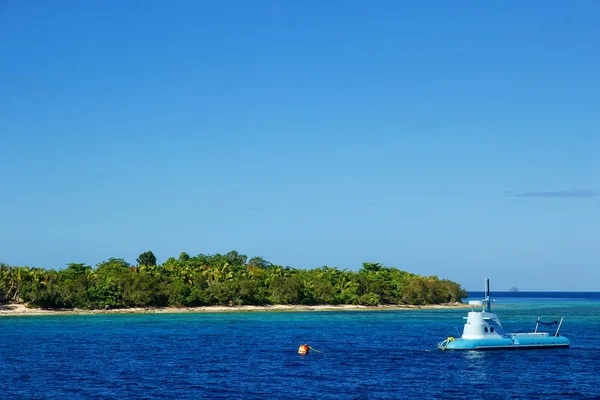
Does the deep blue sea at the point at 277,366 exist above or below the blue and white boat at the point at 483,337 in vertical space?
below

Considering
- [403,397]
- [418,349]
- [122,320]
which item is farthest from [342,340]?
[122,320]

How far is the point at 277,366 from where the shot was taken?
79.5 metres

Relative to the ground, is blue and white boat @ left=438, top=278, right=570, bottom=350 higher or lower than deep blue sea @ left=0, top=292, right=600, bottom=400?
higher

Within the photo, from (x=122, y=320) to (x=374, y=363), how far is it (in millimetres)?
88517

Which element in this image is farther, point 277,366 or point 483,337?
point 483,337

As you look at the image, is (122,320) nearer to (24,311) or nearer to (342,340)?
(24,311)

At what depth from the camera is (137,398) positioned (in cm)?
5872

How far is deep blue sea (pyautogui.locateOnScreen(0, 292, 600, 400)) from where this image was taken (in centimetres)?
6281

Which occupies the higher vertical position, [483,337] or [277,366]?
[483,337]

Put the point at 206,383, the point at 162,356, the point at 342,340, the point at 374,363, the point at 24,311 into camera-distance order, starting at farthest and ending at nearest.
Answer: the point at 24,311, the point at 342,340, the point at 162,356, the point at 374,363, the point at 206,383

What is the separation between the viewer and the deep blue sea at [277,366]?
6281 centimetres

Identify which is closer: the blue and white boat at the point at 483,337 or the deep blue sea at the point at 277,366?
the deep blue sea at the point at 277,366

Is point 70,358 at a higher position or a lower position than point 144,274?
lower

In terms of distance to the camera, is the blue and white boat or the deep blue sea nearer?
the deep blue sea
